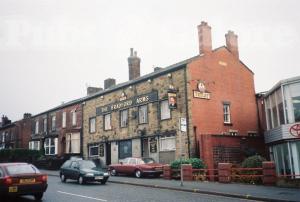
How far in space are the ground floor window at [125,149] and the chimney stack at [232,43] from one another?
1230 cm

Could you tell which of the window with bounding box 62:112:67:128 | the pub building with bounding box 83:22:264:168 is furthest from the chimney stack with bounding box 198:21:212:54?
the window with bounding box 62:112:67:128

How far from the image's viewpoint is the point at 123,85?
31078 mm

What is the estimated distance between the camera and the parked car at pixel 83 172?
1889 centimetres

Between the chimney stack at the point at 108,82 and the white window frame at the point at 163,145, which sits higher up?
the chimney stack at the point at 108,82

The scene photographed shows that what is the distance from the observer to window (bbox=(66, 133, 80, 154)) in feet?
123

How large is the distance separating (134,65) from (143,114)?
730cm

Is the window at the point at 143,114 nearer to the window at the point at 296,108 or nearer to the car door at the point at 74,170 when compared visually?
the car door at the point at 74,170

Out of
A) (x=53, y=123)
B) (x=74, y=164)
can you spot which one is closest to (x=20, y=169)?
(x=74, y=164)

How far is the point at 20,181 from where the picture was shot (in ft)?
38.9

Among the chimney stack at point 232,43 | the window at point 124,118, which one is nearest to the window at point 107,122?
the window at point 124,118

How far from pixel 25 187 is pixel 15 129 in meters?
45.1

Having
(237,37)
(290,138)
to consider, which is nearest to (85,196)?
(290,138)

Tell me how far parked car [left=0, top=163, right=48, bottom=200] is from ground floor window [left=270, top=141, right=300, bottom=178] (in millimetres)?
14602

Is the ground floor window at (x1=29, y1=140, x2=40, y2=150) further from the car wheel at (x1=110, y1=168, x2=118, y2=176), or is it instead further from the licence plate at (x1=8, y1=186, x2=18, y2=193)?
the licence plate at (x1=8, y1=186, x2=18, y2=193)
